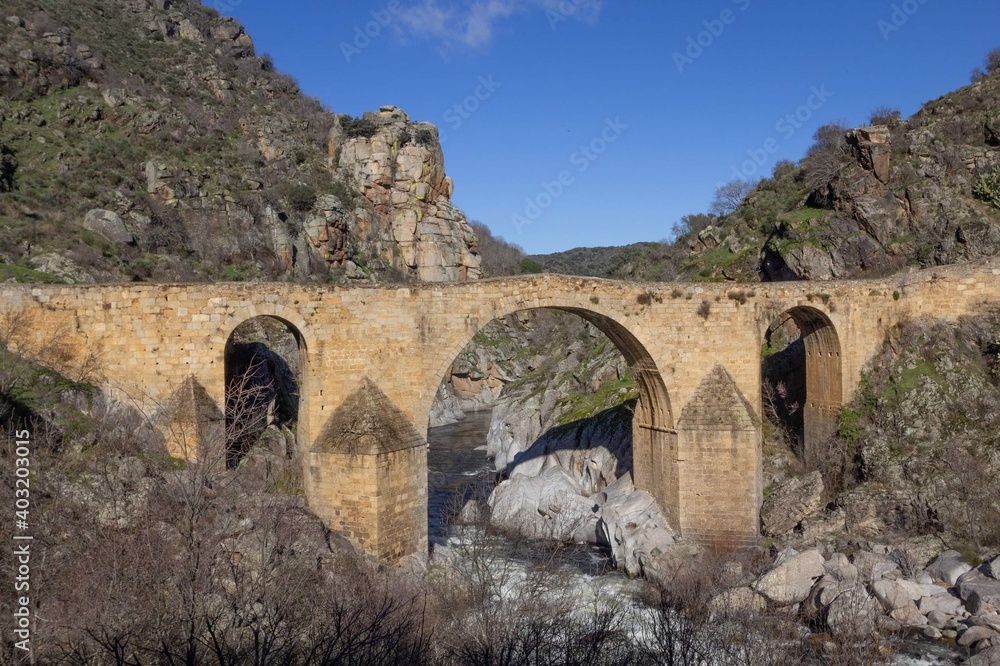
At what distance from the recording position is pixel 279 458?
15.6 meters

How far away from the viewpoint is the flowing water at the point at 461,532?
38.3 ft

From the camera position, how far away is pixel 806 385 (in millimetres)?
19766

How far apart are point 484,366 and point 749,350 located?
3477 centimetres

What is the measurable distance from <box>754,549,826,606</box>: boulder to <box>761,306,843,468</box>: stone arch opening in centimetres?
454

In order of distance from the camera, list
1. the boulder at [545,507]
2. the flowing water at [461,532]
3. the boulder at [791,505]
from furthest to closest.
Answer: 1. the boulder at [545,507]
2. the boulder at [791,505]
3. the flowing water at [461,532]

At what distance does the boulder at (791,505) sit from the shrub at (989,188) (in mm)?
13605

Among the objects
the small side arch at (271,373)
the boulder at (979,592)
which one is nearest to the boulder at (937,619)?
the boulder at (979,592)

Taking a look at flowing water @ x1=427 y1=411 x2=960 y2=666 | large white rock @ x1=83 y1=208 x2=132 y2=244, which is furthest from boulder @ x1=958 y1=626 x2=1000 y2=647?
large white rock @ x1=83 y1=208 x2=132 y2=244

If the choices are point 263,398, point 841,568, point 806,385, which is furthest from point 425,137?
point 841,568

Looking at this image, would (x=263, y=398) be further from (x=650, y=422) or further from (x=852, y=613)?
(x=852, y=613)

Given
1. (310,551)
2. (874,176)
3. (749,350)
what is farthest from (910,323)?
(310,551)

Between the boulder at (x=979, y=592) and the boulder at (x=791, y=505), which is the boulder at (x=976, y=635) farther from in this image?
the boulder at (x=791, y=505)

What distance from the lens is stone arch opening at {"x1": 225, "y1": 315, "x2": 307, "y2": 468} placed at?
1456 cm

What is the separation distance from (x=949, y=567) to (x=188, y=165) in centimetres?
3825
